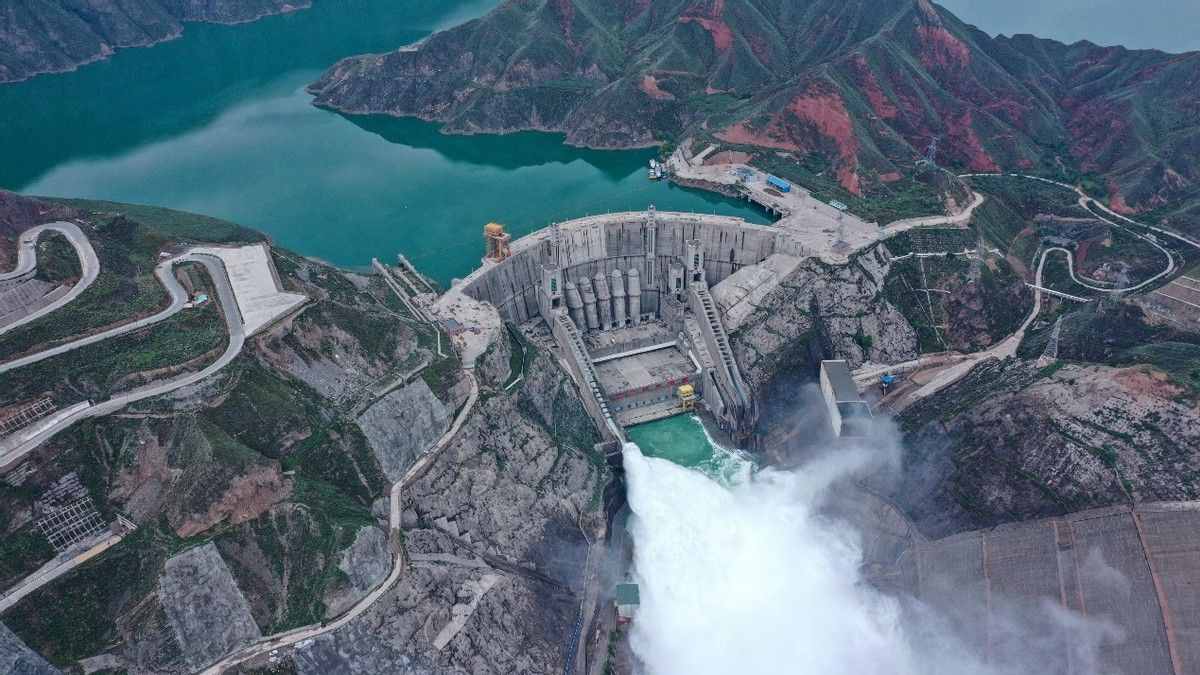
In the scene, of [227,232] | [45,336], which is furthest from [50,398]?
[227,232]

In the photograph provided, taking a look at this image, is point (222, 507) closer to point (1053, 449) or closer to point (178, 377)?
point (178, 377)

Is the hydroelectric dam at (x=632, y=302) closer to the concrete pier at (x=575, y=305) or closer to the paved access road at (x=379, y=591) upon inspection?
the concrete pier at (x=575, y=305)

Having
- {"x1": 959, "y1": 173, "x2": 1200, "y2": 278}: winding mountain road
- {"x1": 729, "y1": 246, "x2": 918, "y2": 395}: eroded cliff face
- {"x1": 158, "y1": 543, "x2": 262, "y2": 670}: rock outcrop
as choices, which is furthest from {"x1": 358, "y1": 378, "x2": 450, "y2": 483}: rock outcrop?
{"x1": 959, "y1": 173, "x2": 1200, "y2": 278}: winding mountain road

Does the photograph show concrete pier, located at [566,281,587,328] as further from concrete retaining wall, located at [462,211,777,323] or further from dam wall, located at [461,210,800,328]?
concrete retaining wall, located at [462,211,777,323]

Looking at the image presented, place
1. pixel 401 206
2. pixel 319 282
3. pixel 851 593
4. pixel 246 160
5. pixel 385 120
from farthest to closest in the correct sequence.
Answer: pixel 385 120
pixel 246 160
pixel 401 206
pixel 319 282
pixel 851 593

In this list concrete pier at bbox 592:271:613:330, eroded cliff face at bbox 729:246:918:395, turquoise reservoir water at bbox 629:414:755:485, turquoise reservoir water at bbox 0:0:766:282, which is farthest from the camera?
turquoise reservoir water at bbox 0:0:766:282

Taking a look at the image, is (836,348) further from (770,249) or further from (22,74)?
(22,74)

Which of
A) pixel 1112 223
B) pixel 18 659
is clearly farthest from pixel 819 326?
pixel 18 659
